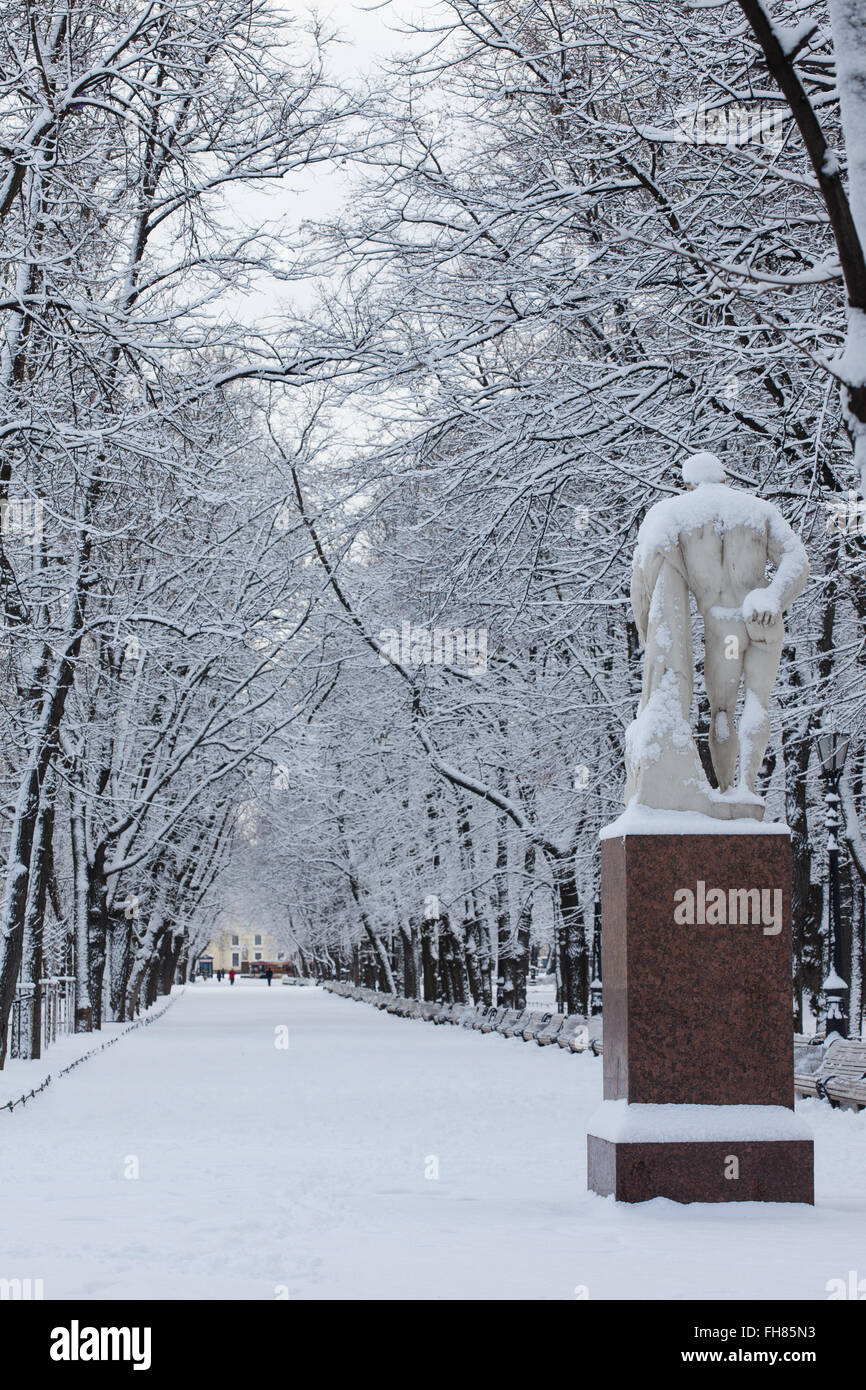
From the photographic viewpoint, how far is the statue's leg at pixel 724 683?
10172 mm

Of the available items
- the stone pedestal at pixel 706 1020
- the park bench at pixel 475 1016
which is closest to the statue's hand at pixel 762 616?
the stone pedestal at pixel 706 1020

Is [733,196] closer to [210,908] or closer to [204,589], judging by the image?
[204,589]

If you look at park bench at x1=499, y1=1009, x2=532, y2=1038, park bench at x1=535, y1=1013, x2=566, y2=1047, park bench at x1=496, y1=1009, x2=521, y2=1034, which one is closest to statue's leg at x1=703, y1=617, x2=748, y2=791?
park bench at x1=535, y1=1013, x2=566, y2=1047

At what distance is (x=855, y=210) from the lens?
870cm

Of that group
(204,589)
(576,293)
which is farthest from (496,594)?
(204,589)

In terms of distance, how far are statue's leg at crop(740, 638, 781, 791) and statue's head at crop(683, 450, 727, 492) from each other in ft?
3.55

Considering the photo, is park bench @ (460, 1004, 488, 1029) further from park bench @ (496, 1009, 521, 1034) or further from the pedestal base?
the pedestal base

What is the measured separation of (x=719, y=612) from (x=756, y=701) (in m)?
0.58

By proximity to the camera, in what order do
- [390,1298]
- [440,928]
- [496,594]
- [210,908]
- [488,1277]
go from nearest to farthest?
[390,1298], [488,1277], [496,594], [440,928], [210,908]

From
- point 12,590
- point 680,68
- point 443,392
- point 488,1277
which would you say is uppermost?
point 680,68

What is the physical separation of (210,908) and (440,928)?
28.6 m

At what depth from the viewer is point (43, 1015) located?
26.5 m

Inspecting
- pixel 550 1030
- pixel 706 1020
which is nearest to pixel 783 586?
pixel 706 1020

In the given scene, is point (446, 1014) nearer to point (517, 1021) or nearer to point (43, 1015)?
point (517, 1021)
